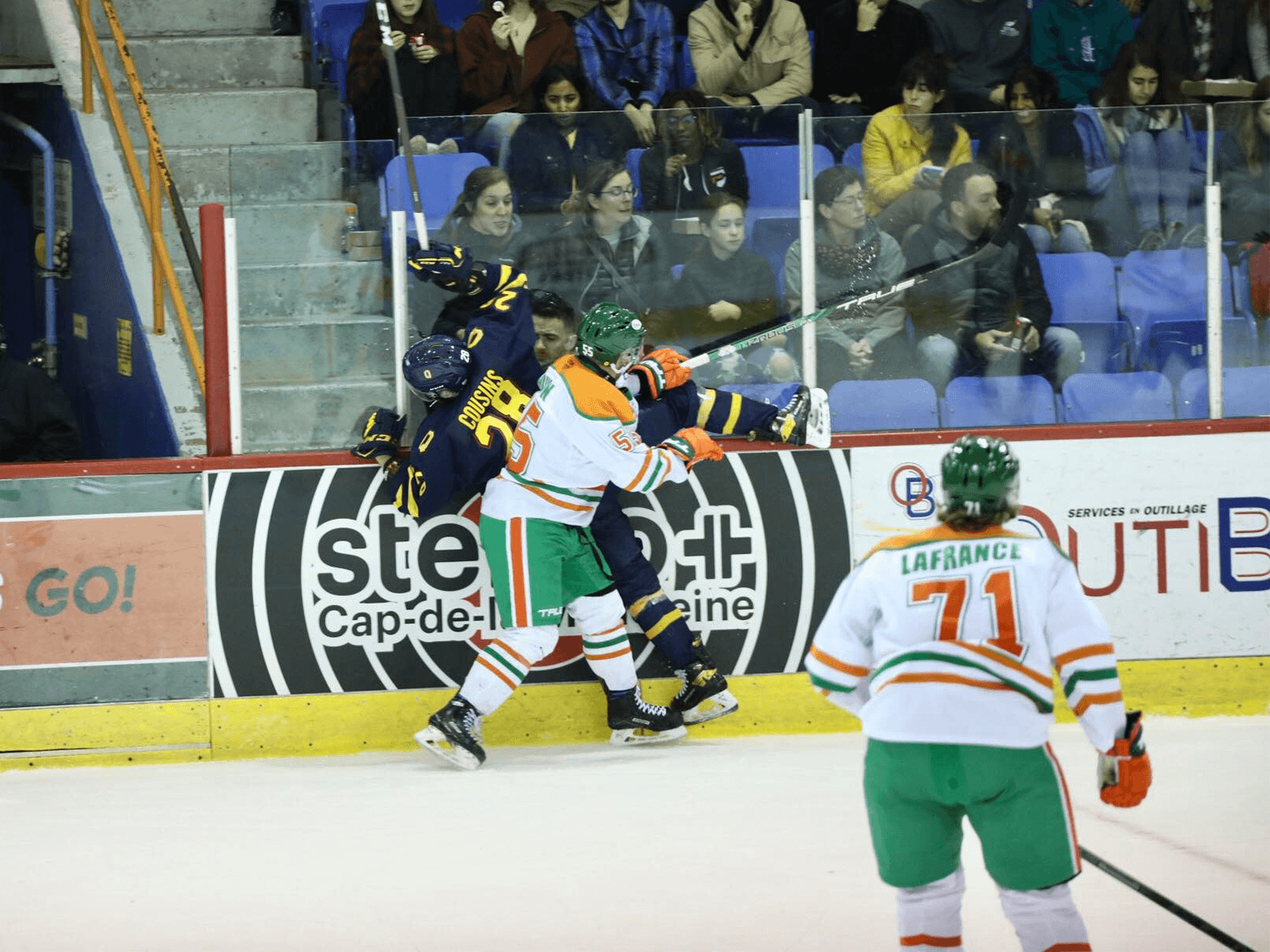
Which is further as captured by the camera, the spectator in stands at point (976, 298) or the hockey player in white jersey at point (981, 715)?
the spectator in stands at point (976, 298)

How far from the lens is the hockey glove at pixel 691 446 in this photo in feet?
17.1

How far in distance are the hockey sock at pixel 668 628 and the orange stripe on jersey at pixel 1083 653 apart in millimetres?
2634

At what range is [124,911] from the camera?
3.98 meters

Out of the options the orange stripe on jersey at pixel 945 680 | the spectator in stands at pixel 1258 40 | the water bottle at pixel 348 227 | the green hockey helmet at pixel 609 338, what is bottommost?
the orange stripe on jersey at pixel 945 680

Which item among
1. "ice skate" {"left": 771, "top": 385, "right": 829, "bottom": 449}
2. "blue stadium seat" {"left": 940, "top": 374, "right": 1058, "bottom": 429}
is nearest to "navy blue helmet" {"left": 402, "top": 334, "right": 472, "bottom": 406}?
"ice skate" {"left": 771, "top": 385, "right": 829, "bottom": 449}

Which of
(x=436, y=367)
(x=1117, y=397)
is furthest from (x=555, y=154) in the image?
(x=1117, y=397)

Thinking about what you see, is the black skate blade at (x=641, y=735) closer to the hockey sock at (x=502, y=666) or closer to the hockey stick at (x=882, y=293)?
the hockey sock at (x=502, y=666)

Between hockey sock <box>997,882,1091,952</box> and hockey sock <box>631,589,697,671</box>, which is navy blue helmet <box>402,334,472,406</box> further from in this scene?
hockey sock <box>997,882,1091,952</box>

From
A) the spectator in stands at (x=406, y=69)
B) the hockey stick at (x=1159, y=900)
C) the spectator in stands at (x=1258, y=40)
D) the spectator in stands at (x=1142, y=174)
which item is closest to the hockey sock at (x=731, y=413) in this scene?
the spectator in stands at (x=1142, y=174)

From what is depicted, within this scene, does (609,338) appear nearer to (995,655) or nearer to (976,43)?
(995,655)

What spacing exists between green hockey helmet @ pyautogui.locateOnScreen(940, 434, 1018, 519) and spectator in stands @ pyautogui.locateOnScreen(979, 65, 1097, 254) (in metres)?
2.78

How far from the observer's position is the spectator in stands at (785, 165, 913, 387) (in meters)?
5.53

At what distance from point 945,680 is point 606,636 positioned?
257cm

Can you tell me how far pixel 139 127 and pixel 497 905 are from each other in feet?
15.1
